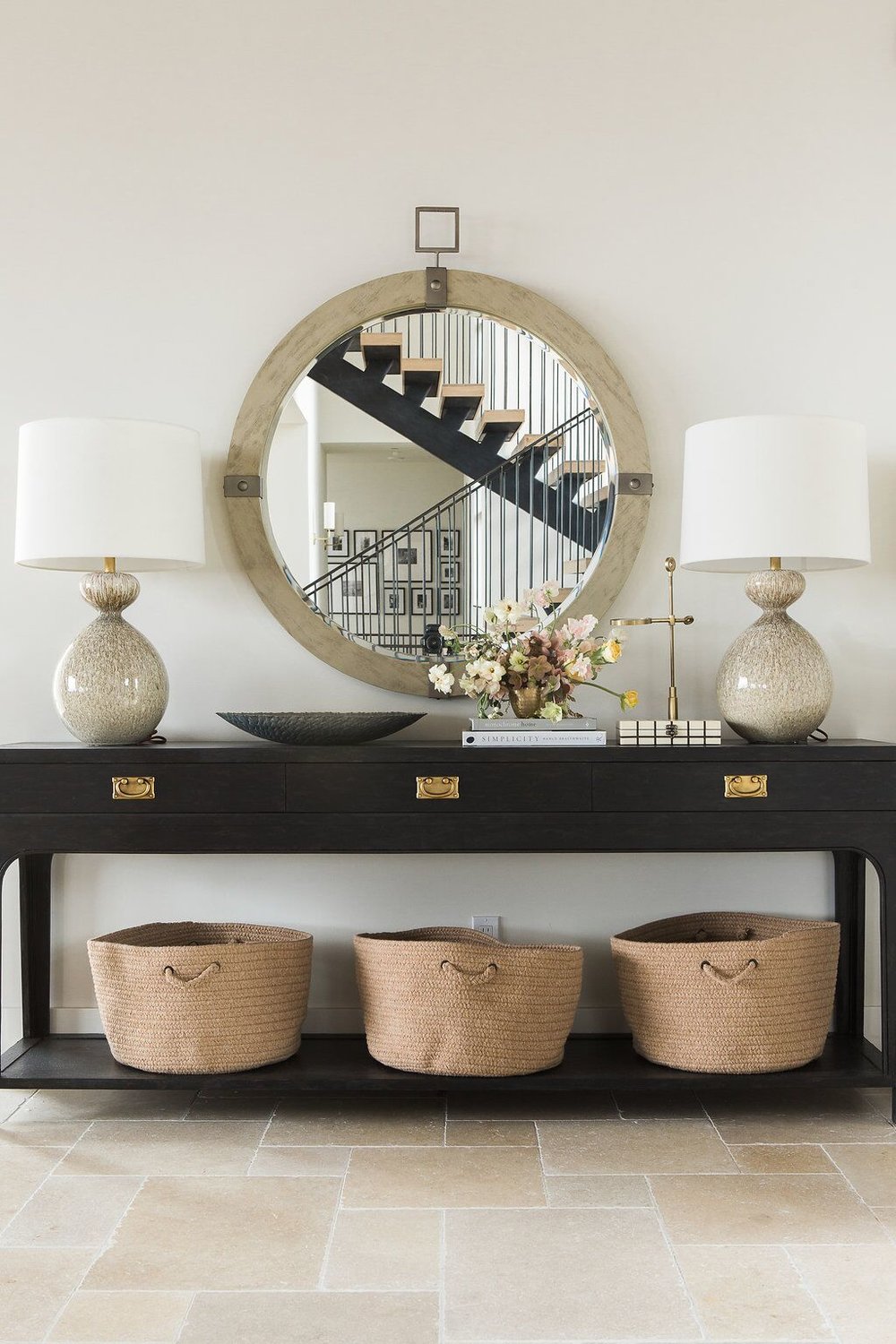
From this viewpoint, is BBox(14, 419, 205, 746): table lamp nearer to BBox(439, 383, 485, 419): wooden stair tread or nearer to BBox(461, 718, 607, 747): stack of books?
BBox(439, 383, 485, 419): wooden stair tread

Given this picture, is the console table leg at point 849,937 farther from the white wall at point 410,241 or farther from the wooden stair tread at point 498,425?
the wooden stair tread at point 498,425

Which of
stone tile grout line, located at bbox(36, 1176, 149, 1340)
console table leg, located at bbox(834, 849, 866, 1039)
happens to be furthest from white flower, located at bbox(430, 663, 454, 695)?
stone tile grout line, located at bbox(36, 1176, 149, 1340)

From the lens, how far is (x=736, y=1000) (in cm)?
245

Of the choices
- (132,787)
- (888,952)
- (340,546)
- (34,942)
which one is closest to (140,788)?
(132,787)

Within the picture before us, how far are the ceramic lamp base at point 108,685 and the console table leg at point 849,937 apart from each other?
1.74m

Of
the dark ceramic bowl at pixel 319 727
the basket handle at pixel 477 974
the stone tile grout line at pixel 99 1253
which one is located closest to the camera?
the stone tile grout line at pixel 99 1253

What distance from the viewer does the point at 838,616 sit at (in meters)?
2.90

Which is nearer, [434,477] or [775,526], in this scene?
[775,526]

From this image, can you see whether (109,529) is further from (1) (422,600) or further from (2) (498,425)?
(2) (498,425)

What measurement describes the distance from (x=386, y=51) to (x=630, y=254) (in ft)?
2.65

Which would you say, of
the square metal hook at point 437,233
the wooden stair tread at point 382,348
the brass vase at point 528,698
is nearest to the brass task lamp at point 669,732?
the brass vase at point 528,698

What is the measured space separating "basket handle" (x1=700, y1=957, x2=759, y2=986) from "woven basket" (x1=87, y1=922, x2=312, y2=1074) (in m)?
0.93

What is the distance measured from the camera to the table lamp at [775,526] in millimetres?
2451

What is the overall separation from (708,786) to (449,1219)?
101cm
